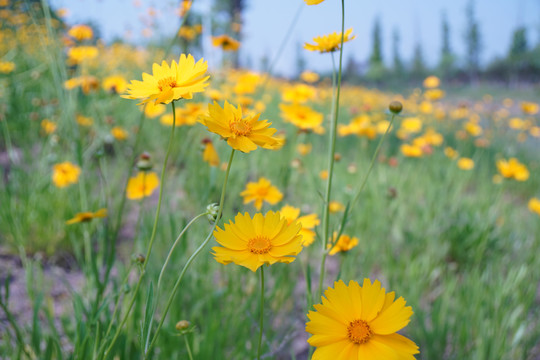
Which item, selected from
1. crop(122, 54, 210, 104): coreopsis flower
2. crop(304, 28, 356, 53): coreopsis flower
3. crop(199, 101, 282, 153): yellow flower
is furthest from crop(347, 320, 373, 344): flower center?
crop(304, 28, 356, 53): coreopsis flower

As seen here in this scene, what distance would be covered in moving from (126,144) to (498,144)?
Result: 449cm

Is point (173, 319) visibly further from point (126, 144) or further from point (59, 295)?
point (126, 144)

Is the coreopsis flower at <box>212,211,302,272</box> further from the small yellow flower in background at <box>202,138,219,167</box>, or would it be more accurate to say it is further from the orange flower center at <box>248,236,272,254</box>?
the small yellow flower in background at <box>202,138,219,167</box>

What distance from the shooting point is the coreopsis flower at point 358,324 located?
43 cm

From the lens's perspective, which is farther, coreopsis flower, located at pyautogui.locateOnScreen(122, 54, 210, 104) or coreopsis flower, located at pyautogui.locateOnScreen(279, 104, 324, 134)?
coreopsis flower, located at pyautogui.locateOnScreen(279, 104, 324, 134)

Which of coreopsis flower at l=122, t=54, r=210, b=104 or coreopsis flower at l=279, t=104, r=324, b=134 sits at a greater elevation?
coreopsis flower at l=122, t=54, r=210, b=104

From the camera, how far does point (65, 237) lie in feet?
5.09

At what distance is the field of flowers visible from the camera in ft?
1.64

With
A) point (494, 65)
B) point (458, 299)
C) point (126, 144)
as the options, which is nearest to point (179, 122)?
point (458, 299)

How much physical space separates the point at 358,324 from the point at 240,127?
311mm

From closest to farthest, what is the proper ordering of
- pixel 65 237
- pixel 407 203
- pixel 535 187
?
pixel 65 237 → pixel 407 203 → pixel 535 187

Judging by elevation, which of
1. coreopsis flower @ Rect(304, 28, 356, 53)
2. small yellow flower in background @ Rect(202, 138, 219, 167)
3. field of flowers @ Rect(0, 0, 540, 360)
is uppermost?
coreopsis flower @ Rect(304, 28, 356, 53)

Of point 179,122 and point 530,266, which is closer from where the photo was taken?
point 179,122

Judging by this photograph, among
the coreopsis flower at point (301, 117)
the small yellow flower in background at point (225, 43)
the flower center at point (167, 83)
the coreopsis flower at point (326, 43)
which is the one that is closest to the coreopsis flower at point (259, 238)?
the flower center at point (167, 83)
